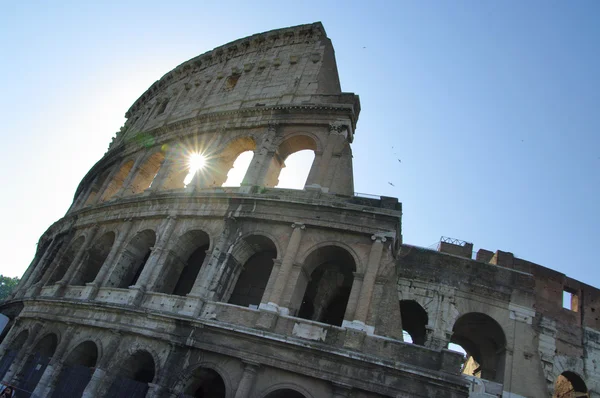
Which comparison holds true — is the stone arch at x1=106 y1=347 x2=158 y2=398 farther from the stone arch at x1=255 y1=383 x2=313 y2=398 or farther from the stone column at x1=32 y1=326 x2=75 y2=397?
the stone arch at x1=255 y1=383 x2=313 y2=398

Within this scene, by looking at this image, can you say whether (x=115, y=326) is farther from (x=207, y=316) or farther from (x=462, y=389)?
(x=462, y=389)

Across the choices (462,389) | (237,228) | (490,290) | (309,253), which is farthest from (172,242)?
A: (490,290)

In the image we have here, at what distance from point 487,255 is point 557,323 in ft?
9.92

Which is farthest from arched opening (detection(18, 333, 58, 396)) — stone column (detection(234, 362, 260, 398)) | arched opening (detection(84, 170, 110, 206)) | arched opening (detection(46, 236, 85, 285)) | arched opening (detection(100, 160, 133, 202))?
arched opening (detection(84, 170, 110, 206))

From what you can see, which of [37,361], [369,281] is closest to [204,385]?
[369,281]

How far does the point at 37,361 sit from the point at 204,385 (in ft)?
19.3

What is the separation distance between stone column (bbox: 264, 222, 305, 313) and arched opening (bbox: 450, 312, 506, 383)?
21.6 ft

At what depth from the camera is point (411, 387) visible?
901cm

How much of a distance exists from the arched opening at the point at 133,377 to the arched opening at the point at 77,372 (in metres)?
0.94

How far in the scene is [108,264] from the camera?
14211 mm

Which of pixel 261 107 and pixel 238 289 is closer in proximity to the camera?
pixel 238 289

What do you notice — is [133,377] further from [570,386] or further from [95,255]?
[570,386]

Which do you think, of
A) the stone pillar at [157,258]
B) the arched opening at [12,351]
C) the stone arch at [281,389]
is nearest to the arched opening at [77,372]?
the stone pillar at [157,258]

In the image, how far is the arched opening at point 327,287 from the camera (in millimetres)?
12133
